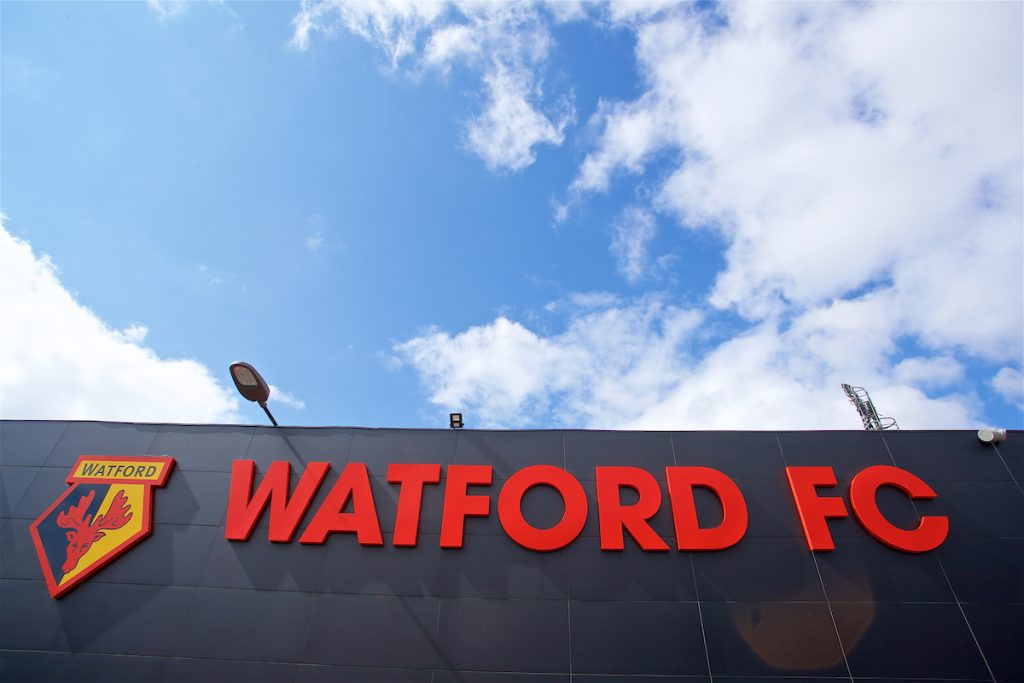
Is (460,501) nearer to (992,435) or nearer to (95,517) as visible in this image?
(95,517)

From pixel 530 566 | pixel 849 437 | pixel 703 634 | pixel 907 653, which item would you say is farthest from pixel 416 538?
pixel 849 437

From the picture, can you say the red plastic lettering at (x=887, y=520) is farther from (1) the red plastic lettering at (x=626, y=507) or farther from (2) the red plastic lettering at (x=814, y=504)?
(1) the red plastic lettering at (x=626, y=507)

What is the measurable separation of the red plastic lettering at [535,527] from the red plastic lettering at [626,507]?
0.45 m

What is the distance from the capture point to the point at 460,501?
10258 mm

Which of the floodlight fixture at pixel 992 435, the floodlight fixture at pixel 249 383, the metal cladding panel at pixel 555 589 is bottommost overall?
the metal cladding panel at pixel 555 589

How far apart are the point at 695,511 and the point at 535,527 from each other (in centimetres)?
332

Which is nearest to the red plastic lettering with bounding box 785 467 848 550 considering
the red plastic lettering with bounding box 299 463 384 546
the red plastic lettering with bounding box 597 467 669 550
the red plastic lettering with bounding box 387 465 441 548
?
the red plastic lettering with bounding box 597 467 669 550

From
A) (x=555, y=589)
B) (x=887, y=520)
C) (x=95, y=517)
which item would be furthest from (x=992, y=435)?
(x=95, y=517)

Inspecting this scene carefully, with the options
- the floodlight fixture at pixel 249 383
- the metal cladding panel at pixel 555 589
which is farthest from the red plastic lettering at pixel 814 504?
the floodlight fixture at pixel 249 383

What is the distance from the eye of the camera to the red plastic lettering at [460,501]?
986cm

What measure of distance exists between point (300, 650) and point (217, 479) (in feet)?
14.0

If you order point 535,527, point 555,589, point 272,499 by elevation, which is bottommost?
point 555,589

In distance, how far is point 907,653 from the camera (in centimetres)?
841

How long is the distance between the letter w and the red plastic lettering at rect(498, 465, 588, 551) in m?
4.19
